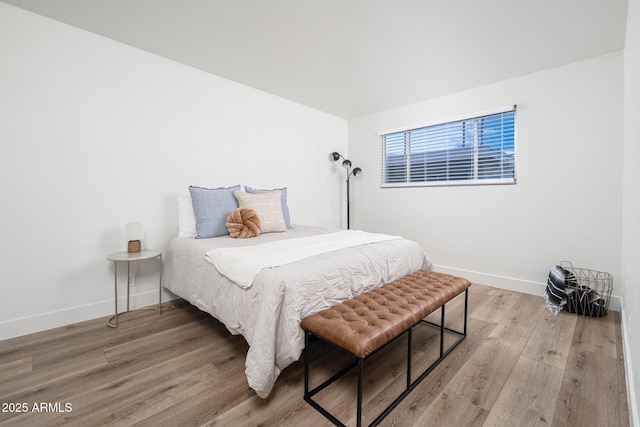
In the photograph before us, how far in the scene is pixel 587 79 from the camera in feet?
8.73

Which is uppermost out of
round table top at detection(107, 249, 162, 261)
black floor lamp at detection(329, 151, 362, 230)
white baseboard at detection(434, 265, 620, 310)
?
black floor lamp at detection(329, 151, 362, 230)

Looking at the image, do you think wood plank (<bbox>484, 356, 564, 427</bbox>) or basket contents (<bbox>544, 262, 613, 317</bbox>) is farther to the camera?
basket contents (<bbox>544, 262, 613, 317</bbox>)

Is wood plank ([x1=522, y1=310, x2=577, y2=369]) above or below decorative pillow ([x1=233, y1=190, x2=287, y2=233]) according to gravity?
below

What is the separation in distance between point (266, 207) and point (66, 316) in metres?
1.86

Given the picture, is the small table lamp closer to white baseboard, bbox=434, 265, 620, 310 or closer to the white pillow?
the white pillow

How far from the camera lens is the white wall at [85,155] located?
6.88 feet

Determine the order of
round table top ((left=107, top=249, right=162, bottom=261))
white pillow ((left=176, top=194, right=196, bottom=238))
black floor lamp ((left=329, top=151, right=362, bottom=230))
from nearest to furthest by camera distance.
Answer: round table top ((left=107, top=249, right=162, bottom=261)) < white pillow ((left=176, top=194, right=196, bottom=238)) < black floor lamp ((left=329, top=151, right=362, bottom=230))

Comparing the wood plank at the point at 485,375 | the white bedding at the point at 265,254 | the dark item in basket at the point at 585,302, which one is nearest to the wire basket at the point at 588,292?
the dark item in basket at the point at 585,302

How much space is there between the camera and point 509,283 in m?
3.17

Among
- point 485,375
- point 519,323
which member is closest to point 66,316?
point 485,375

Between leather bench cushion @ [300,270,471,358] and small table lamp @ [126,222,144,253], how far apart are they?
70.2 inches

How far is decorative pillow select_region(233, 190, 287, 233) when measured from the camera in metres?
2.83

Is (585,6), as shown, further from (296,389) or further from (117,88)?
(117,88)

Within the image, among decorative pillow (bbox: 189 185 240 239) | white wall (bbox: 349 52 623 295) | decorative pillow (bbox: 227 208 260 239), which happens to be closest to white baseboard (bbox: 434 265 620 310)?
white wall (bbox: 349 52 623 295)
